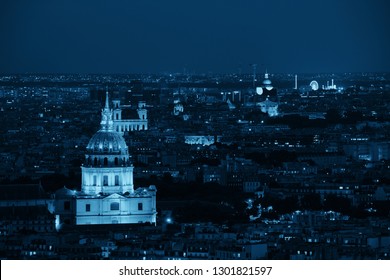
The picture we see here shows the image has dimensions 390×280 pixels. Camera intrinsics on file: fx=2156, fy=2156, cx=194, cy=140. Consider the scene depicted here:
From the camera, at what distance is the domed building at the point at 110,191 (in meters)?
33.1

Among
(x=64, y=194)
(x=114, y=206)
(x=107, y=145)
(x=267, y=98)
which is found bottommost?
(x=114, y=206)

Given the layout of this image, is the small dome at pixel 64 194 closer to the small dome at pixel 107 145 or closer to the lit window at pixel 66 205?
the lit window at pixel 66 205

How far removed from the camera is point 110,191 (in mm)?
33625

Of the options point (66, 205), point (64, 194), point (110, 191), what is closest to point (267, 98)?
point (64, 194)

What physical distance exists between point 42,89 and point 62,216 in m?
57.0

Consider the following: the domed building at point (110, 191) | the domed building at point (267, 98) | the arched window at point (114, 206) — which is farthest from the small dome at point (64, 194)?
the domed building at point (267, 98)

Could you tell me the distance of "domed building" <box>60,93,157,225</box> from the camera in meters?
33.1

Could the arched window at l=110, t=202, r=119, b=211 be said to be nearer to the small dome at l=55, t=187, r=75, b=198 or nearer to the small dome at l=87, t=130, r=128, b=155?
the small dome at l=55, t=187, r=75, b=198

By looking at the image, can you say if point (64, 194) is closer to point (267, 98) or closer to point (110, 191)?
point (110, 191)

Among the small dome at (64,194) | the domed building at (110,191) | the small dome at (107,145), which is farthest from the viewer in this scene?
the small dome at (107,145)

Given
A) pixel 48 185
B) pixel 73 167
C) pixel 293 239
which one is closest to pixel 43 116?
pixel 73 167

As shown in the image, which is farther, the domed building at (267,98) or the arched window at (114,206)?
the domed building at (267,98)

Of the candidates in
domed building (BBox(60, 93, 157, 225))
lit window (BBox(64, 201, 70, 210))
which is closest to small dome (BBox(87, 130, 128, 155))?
domed building (BBox(60, 93, 157, 225))
